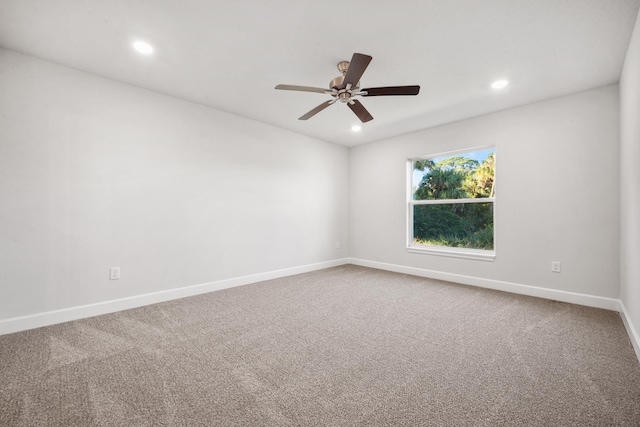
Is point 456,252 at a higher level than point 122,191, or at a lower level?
lower

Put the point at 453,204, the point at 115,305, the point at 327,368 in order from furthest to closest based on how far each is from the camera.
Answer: the point at 453,204
the point at 115,305
the point at 327,368

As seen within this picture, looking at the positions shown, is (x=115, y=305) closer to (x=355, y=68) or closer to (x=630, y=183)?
(x=355, y=68)

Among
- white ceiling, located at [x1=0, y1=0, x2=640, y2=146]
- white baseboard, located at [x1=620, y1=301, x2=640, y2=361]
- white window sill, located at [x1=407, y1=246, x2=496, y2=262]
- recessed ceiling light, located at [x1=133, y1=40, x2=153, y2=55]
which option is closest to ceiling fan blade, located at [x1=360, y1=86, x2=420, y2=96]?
white ceiling, located at [x1=0, y1=0, x2=640, y2=146]

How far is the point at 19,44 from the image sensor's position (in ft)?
7.62

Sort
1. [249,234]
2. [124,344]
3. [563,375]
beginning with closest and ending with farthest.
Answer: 1. [563,375]
2. [124,344]
3. [249,234]

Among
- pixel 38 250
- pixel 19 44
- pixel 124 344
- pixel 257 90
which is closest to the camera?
pixel 124 344

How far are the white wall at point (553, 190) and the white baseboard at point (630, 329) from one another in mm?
325

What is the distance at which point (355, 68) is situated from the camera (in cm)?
203

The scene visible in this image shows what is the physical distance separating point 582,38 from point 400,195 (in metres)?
2.93

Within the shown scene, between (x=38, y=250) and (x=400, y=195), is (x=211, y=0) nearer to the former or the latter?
(x=38, y=250)

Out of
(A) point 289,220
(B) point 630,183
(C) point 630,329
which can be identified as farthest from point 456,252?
(A) point 289,220

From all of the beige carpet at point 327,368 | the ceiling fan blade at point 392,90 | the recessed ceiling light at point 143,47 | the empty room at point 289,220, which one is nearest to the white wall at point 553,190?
the empty room at point 289,220

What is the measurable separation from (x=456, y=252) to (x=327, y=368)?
3.10 m

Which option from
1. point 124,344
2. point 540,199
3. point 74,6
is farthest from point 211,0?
point 540,199
